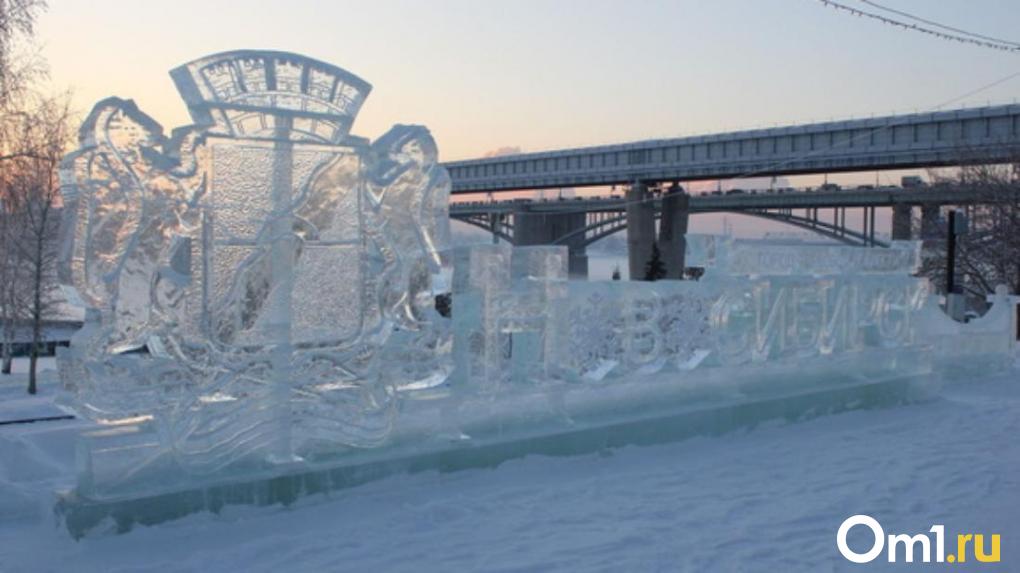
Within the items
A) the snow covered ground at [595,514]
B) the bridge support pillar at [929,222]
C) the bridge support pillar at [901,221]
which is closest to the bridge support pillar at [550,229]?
the bridge support pillar at [901,221]

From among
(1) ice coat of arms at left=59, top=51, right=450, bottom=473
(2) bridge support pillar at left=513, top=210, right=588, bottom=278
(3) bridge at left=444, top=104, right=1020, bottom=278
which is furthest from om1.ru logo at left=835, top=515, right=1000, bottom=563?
(2) bridge support pillar at left=513, top=210, right=588, bottom=278

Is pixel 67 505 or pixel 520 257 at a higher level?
pixel 520 257

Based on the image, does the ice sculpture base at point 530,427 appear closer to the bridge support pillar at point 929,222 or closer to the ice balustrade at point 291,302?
the ice balustrade at point 291,302

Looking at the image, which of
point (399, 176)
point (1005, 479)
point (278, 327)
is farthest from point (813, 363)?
point (278, 327)

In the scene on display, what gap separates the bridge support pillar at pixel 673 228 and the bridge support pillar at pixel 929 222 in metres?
9.38

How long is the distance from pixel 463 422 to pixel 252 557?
1820 millimetres

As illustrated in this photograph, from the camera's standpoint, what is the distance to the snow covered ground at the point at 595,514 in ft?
13.8

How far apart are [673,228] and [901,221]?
29.9ft

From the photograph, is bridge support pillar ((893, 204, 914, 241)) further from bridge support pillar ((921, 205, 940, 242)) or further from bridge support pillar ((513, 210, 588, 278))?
bridge support pillar ((513, 210, 588, 278))

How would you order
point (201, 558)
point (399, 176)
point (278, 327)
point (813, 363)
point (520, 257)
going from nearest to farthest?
1. point (201, 558)
2. point (278, 327)
3. point (399, 176)
4. point (520, 257)
5. point (813, 363)

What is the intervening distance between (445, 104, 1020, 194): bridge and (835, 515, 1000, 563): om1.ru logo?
78.6 feet

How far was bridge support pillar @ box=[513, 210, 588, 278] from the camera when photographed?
48.4m

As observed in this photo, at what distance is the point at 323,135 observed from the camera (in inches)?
198

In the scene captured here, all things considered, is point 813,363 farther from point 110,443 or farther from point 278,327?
point 110,443
